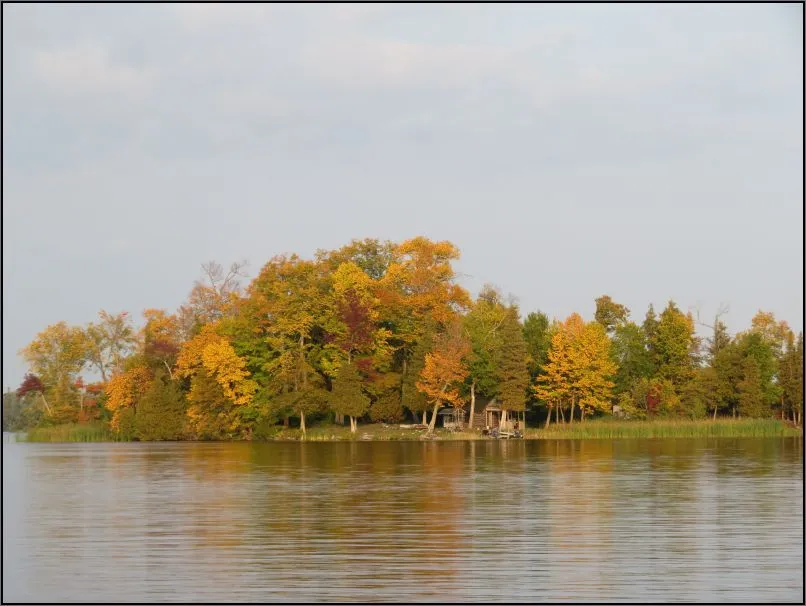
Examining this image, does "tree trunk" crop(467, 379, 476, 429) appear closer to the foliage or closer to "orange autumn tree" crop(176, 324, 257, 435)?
the foliage

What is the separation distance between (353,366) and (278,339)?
5414mm

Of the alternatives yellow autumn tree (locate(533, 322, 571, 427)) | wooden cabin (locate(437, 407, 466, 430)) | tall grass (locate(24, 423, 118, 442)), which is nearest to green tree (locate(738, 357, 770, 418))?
yellow autumn tree (locate(533, 322, 571, 427))

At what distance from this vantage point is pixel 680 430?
64.7 m

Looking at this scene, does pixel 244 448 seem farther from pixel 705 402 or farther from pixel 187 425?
pixel 705 402

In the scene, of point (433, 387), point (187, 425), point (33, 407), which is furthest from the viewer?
point (33, 407)

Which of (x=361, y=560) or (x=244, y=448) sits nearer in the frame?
(x=361, y=560)

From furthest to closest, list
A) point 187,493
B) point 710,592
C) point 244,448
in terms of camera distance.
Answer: point 244,448 < point 187,493 < point 710,592

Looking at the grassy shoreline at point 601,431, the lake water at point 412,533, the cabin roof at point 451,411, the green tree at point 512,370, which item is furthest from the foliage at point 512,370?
the lake water at point 412,533

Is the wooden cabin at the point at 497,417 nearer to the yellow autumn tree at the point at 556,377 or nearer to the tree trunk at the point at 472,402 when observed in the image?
the tree trunk at the point at 472,402

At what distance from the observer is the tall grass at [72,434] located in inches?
2975

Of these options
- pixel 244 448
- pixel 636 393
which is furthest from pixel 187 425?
Answer: pixel 636 393

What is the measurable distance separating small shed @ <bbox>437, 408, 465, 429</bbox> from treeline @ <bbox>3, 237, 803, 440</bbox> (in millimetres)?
1107

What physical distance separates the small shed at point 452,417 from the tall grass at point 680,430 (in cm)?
561

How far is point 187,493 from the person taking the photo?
30.3 m
